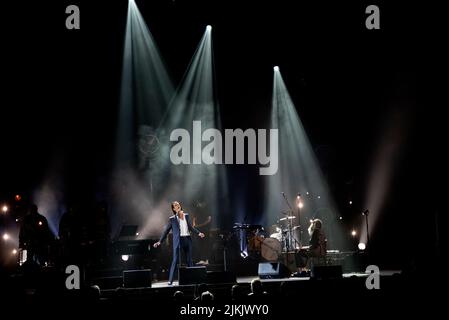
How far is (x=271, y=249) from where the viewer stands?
12.9m

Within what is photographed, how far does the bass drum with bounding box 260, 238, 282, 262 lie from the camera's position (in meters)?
12.8

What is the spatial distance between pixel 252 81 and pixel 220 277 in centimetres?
778

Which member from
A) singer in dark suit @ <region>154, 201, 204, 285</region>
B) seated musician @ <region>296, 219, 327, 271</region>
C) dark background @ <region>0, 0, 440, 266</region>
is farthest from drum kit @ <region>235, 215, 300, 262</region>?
singer in dark suit @ <region>154, 201, 204, 285</region>

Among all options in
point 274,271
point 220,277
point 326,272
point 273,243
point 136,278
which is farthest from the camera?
point 273,243

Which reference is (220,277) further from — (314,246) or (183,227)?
(314,246)

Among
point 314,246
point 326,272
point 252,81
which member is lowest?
point 326,272

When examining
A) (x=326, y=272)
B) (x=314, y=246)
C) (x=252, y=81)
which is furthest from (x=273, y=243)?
(x=252, y=81)

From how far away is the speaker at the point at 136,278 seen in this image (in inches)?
331

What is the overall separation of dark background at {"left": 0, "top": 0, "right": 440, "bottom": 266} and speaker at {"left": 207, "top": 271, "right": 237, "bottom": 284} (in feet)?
18.9

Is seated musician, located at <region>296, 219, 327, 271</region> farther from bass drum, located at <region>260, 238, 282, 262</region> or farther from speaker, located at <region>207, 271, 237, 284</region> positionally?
speaker, located at <region>207, 271, 237, 284</region>

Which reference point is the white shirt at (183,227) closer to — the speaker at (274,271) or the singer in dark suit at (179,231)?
the singer in dark suit at (179,231)

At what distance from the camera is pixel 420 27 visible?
38.9ft
